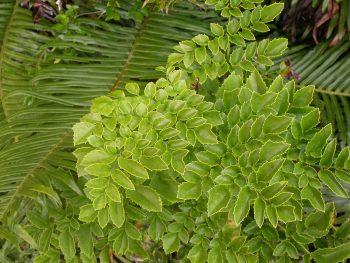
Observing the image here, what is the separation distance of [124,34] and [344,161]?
109 centimetres

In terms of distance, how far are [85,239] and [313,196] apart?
1.42ft

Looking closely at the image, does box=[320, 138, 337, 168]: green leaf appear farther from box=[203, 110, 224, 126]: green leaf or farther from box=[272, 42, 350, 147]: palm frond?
box=[272, 42, 350, 147]: palm frond

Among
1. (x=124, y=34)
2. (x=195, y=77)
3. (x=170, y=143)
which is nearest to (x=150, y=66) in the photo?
(x=124, y=34)

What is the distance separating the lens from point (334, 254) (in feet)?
2.67

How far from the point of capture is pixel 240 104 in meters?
0.90

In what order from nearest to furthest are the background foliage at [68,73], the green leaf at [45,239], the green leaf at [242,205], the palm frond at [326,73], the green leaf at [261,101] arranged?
1. the green leaf at [242,205]
2. the green leaf at [261,101]
3. the green leaf at [45,239]
4. the background foliage at [68,73]
5. the palm frond at [326,73]

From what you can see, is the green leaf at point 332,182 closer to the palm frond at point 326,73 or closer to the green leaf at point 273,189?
the green leaf at point 273,189

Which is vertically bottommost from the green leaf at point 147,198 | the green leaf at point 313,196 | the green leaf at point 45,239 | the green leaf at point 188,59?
the green leaf at point 45,239

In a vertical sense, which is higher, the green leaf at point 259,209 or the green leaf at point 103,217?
the green leaf at point 259,209

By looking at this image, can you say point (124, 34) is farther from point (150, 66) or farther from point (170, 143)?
point (170, 143)

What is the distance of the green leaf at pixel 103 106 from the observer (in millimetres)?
852

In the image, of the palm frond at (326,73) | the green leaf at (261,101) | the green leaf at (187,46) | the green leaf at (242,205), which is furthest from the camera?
the palm frond at (326,73)

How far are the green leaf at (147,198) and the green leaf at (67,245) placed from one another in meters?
0.17

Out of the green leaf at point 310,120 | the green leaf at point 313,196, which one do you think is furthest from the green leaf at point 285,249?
the green leaf at point 310,120
